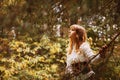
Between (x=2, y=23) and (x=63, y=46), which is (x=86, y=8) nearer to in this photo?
(x=2, y=23)

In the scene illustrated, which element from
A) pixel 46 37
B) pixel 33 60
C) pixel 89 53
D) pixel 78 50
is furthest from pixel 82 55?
pixel 46 37

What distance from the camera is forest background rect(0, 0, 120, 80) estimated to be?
11.5 feet

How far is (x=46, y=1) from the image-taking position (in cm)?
341

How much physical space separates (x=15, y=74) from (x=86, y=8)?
15.4ft

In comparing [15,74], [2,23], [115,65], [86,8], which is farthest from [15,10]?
[15,74]

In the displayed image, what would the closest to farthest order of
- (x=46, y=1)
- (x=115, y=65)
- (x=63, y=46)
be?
1. (x=46, y=1)
2. (x=115, y=65)
3. (x=63, y=46)

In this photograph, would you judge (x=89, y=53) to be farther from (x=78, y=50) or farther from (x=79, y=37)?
(x=79, y=37)

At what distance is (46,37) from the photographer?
24.2ft

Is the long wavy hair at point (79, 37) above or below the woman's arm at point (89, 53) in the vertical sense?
above

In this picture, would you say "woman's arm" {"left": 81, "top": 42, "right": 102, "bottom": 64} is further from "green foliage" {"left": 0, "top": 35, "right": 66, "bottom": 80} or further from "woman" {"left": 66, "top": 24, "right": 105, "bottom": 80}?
"green foliage" {"left": 0, "top": 35, "right": 66, "bottom": 80}

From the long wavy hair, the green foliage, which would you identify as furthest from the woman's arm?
the green foliage

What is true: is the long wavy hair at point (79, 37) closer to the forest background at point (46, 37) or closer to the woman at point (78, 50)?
the woman at point (78, 50)

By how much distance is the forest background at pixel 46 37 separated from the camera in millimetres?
3494

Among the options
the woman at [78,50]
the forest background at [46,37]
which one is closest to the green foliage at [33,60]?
the forest background at [46,37]
